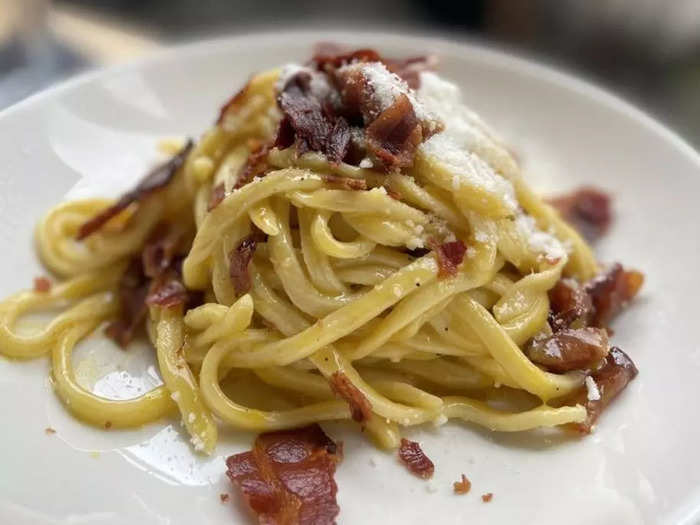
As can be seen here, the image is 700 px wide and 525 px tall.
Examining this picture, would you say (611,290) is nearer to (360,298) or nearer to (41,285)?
(360,298)

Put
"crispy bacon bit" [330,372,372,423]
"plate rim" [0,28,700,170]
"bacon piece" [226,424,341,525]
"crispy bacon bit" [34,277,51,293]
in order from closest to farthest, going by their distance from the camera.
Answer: "bacon piece" [226,424,341,525] < "crispy bacon bit" [330,372,372,423] < "crispy bacon bit" [34,277,51,293] < "plate rim" [0,28,700,170]

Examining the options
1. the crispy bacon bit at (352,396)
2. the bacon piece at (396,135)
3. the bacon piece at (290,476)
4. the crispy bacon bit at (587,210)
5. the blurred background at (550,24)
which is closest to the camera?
the bacon piece at (290,476)

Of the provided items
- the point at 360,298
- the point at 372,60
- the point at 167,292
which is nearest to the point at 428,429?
the point at 360,298

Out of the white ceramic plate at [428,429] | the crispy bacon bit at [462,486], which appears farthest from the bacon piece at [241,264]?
the crispy bacon bit at [462,486]

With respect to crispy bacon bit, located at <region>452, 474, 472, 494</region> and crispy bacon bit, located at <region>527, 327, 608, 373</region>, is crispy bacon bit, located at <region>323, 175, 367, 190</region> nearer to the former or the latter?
crispy bacon bit, located at <region>527, 327, 608, 373</region>

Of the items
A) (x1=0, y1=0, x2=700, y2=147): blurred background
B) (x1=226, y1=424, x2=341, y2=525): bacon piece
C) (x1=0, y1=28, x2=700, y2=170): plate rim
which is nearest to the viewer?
(x1=226, y1=424, x2=341, y2=525): bacon piece

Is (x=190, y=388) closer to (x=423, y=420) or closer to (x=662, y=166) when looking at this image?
(x=423, y=420)

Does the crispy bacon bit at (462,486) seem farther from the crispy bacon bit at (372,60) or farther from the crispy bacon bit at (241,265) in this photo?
the crispy bacon bit at (372,60)

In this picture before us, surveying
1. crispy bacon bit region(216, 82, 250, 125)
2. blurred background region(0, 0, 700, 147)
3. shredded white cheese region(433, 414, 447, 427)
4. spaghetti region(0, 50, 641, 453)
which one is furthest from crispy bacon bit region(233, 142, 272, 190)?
blurred background region(0, 0, 700, 147)
